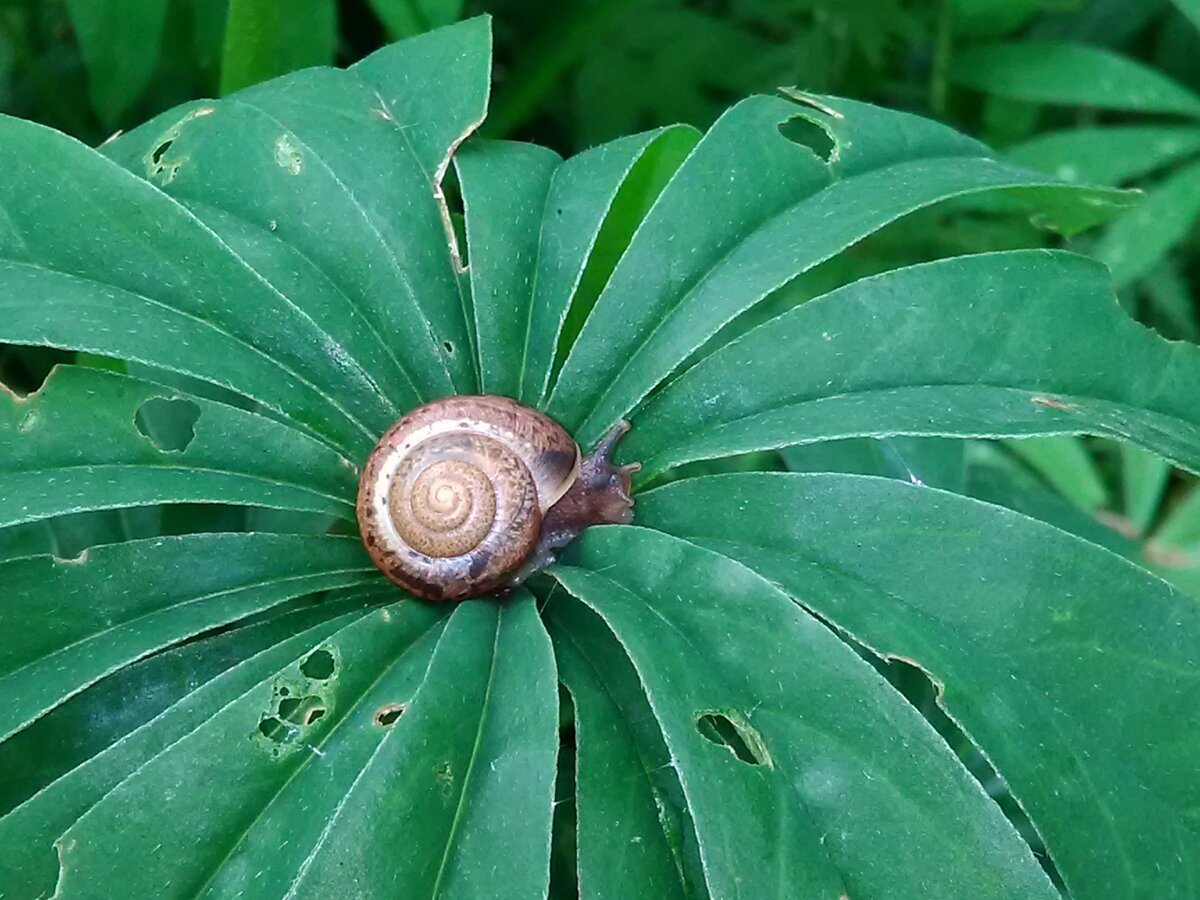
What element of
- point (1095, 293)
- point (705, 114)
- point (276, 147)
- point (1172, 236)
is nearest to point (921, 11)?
point (705, 114)

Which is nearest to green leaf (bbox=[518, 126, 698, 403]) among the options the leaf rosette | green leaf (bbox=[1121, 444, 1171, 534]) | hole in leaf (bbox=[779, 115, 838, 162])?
the leaf rosette

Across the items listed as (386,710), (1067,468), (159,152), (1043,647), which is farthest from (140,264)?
(1067,468)

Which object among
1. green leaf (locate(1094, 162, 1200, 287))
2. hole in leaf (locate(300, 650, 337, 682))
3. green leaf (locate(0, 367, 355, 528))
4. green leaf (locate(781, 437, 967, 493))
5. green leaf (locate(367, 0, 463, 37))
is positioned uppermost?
green leaf (locate(367, 0, 463, 37))

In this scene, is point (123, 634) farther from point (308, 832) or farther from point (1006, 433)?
point (1006, 433)

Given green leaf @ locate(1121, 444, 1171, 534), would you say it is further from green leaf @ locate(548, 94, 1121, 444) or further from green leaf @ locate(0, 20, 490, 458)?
green leaf @ locate(0, 20, 490, 458)

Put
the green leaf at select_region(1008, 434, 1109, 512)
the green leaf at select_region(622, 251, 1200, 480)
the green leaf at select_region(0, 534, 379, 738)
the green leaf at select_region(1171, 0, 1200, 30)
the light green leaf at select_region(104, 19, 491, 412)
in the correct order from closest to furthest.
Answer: the green leaf at select_region(0, 534, 379, 738) → the green leaf at select_region(622, 251, 1200, 480) → the light green leaf at select_region(104, 19, 491, 412) → the green leaf at select_region(1171, 0, 1200, 30) → the green leaf at select_region(1008, 434, 1109, 512)

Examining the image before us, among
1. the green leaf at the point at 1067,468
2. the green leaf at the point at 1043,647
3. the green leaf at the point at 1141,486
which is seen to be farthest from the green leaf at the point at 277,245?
the green leaf at the point at 1141,486
